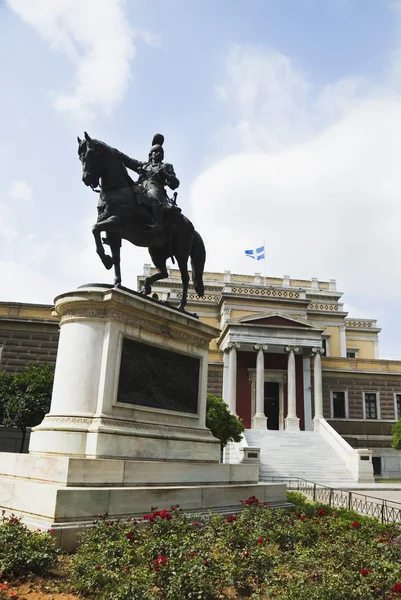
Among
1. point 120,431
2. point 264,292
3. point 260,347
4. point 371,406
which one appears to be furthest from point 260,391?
point 120,431

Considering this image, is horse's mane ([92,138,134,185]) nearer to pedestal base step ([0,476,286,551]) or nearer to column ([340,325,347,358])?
pedestal base step ([0,476,286,551])

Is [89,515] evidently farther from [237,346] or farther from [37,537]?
[237,346]

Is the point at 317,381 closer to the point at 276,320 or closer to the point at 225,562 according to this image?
the point at 276,320

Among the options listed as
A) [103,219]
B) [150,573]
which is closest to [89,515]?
[150,573]

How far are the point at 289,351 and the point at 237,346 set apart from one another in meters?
3.98

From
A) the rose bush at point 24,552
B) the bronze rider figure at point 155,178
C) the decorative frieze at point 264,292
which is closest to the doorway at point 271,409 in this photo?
the decorative frieze at point 264,292

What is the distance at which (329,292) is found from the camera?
2119 inches

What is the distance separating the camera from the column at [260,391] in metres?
34.8

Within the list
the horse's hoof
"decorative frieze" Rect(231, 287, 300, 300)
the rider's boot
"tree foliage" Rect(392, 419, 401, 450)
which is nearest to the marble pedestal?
the horse's hoof

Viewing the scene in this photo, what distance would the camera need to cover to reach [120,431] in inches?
301

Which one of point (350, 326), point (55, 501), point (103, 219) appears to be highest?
point (350, 326)

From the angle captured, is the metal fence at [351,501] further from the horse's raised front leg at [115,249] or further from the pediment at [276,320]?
the pediment at [276,320]

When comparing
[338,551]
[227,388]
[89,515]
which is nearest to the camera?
[338,551]

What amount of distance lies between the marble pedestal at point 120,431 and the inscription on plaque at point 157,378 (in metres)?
0.02
